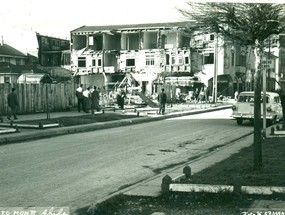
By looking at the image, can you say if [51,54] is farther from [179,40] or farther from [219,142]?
[219,142]

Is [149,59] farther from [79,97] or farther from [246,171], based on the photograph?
[246,171]

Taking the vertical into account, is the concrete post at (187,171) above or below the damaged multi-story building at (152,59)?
below

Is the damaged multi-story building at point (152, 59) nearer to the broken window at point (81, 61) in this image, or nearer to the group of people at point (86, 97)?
the broken window at point (81, 61)

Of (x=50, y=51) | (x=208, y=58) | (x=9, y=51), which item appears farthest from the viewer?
(x=50, y=51)

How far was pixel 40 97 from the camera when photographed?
29.0 metres

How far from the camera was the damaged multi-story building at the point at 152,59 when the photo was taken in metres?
63.2


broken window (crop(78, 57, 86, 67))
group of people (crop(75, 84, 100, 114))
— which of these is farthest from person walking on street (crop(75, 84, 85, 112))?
broken window (crop(78, 57, 86, 67))

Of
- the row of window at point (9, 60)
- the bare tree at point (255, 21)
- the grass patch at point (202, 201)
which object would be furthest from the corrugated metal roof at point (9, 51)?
the grass patch at point (202, 201)

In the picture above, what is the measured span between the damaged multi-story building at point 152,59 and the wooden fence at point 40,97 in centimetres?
2975

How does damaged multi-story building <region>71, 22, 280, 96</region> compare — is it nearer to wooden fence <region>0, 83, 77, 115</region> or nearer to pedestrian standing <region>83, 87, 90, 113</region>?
wooden fence <region>0, 83, 77, 115</region>

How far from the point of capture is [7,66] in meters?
53.0

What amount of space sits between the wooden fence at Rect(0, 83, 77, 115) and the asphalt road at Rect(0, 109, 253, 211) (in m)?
9.63

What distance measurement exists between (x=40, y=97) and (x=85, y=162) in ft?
61.6

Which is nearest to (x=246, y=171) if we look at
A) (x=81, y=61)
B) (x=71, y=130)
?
(x=71, y=130)
